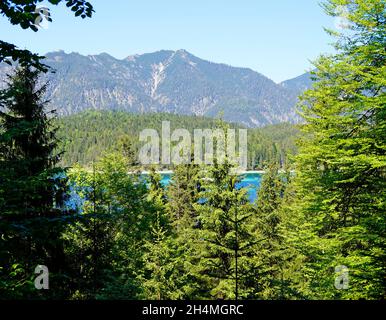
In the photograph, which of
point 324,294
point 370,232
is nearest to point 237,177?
point 324,294

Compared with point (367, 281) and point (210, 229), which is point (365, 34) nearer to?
point (367, 281)

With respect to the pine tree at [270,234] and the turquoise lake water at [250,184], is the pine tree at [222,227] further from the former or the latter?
the pine tree at [270,234]

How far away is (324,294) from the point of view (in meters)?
12.1

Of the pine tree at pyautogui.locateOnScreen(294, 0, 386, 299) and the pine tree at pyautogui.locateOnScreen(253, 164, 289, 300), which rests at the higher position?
the pine tree at pyautogui.locateOnScreen(294, 0, 386, 299)

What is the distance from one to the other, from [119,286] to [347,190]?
8.38m

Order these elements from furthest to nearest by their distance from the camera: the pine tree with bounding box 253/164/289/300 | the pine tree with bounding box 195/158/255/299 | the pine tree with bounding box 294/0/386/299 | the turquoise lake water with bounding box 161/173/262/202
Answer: the pine tree with bounding box 253/164/289/300 < the turquoise lake water with bounding box 161/173/262/202 < the pine tree with bounding box 195/158/255/299 < the pine tree with bounding box 294/0/386/299


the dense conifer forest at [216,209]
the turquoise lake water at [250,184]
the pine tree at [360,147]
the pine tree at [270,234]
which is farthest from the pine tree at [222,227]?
the pine tree at [360,147]

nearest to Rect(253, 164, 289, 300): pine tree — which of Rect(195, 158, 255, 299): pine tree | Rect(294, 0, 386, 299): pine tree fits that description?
Rect(195, 158, 255, 299): pine tree

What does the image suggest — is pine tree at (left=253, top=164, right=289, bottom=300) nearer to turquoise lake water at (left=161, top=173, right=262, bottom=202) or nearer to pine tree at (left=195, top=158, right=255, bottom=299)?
pine tree at (left=195, top=158, right=255, bottom=299)

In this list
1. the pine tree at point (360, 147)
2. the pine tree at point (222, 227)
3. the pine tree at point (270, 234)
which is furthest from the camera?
the pine tree at point (270, 234)

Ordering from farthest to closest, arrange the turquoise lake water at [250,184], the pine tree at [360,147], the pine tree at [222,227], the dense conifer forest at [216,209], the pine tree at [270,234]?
the pine tree at [270,234] → the turquoise lake water at [250,184] → the pine tree at [222,227] → the pine tree at [360,147] → the dense conifer forest at [216,209]

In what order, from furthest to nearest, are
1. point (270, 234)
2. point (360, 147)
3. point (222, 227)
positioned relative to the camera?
point (270, 234) → point (222, 227) → point (360, 147)

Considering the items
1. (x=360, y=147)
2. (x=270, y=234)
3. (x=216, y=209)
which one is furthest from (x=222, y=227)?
(x=270, y=234)

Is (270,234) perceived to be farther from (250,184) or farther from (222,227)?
(222,227)
